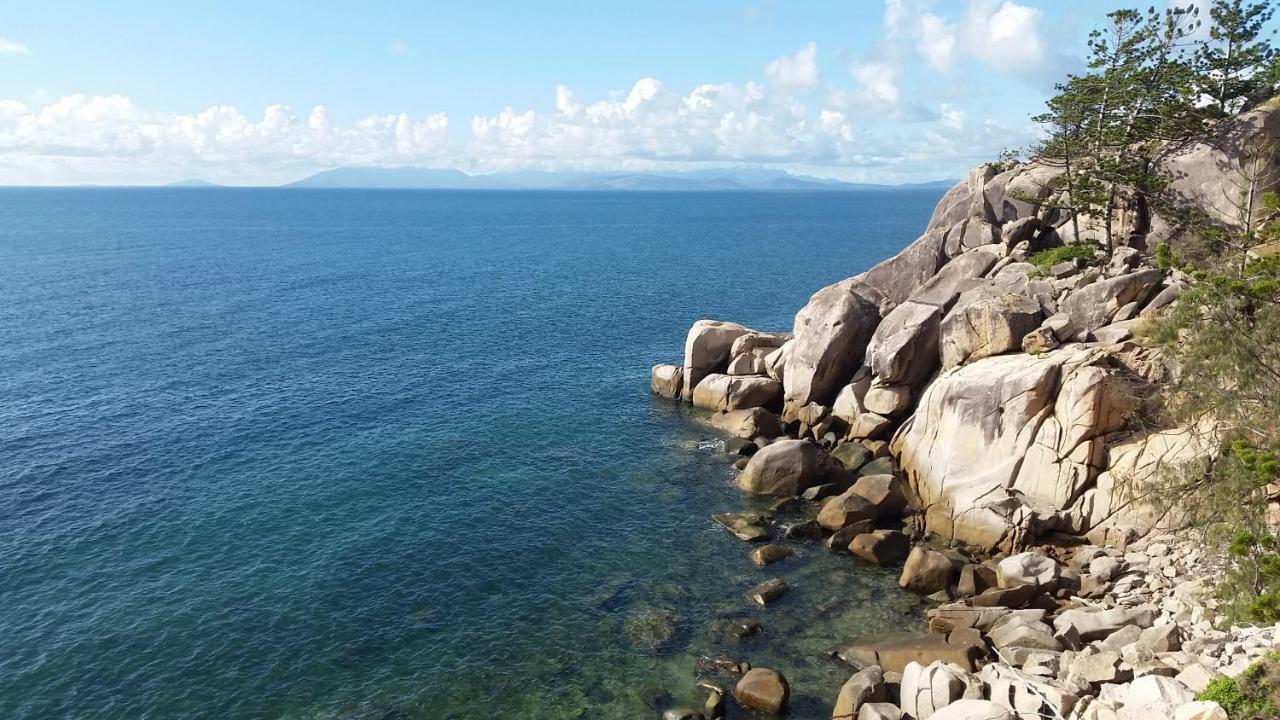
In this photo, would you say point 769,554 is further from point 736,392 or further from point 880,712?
point 736,392

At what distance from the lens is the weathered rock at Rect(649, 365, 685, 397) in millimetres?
65750

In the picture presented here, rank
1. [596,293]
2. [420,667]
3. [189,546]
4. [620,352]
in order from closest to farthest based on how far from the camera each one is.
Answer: [420,667]
[189,546]
[620,352]
[596,293]

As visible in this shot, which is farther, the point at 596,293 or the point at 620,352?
the point at 596,293

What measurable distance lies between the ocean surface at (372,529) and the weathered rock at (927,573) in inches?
51.8

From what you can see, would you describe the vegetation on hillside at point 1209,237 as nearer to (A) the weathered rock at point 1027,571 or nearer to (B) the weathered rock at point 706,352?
(A) the weathered rock at point 1027,571

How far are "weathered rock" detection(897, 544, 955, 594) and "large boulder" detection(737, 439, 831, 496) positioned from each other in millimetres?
10659

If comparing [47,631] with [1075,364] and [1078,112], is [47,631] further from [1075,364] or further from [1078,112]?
[1078,112]

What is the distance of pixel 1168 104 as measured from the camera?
5331 centimetres

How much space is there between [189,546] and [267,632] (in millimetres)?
10175

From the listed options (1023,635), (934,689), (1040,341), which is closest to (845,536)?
(1023,635)

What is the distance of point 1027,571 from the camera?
35625 mm

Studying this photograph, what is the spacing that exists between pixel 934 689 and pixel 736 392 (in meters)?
34.6

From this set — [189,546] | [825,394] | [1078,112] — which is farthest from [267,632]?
[1078,112]

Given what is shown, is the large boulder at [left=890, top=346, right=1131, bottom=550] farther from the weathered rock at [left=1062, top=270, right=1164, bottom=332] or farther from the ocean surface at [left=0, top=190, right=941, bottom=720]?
Answer: the ocean surface at [left=0, top=190, right=941, bottom=720]
